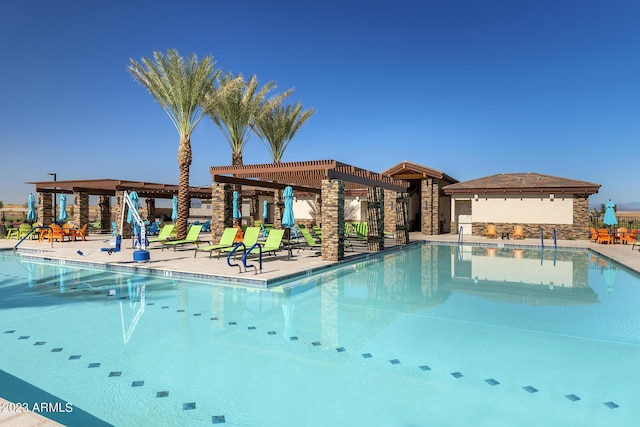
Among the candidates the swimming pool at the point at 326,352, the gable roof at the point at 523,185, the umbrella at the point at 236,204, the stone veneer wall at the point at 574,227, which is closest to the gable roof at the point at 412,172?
the gable roof at the point at 523,185

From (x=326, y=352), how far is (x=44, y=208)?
27274 millimetres

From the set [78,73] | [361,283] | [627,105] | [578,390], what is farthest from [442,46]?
[578,390]

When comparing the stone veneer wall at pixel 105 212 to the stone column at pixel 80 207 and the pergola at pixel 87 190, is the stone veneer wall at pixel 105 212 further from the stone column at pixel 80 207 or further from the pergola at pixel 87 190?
the stone column at pixel 80 207

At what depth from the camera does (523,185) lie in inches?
919

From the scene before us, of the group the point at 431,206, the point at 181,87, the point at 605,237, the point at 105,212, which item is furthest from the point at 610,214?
the point at 105,212

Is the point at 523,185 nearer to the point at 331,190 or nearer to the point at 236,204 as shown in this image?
the point at 331,190

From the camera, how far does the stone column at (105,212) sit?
89.2 ft

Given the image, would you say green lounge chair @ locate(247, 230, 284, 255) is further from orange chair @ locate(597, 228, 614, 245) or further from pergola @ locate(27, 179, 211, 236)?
orange chair @ locate(597, 228, 614, 245)

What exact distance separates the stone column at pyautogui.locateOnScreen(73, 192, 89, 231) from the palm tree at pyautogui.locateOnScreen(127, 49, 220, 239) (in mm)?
10288

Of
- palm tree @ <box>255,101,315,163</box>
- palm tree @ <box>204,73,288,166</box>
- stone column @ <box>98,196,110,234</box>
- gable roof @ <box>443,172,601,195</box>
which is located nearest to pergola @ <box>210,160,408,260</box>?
palm tree @ <box>204,73,288,166</box>

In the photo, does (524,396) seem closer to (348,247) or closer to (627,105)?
(348,247)

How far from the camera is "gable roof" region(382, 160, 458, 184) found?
25.4 meters

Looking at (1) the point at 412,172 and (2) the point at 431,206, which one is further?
(1) the point at 412,172

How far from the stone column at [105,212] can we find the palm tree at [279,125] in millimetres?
13629
